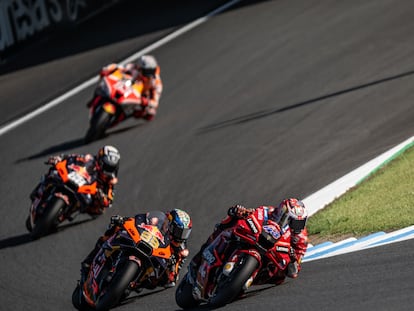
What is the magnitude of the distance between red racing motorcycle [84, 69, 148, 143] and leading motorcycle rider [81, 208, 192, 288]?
8325 millimetres

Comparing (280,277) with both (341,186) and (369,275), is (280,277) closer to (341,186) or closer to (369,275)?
(369,275)

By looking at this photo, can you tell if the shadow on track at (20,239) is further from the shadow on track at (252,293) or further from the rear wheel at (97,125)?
the shadow on track at (252,293)

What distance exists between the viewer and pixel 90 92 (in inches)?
936

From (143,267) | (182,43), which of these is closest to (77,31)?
(182,43)

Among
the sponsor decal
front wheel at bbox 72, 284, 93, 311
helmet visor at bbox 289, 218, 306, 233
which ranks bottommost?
front wheel at bbox 72, 284, 93, 311

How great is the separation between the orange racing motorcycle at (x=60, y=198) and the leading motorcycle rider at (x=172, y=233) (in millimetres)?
3579

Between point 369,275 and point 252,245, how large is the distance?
1.24m

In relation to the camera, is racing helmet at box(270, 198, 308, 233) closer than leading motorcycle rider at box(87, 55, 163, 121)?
Yes

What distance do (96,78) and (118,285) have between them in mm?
13874

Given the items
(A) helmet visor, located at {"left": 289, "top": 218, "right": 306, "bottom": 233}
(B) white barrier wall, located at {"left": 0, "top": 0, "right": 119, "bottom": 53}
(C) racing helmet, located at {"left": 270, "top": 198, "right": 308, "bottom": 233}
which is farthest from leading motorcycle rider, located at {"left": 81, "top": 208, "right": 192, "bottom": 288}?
(B) white barrier wall, located at {"left": 0, "top": 0, "right": 119, "bottom": 53}

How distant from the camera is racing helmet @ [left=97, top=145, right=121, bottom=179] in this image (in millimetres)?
15797

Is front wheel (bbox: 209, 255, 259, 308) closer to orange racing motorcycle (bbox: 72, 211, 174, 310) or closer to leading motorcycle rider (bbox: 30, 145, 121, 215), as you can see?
orange racing motorcycle (bbox: 72, 211, 174, 310)

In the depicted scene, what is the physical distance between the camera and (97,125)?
2016 centimetres

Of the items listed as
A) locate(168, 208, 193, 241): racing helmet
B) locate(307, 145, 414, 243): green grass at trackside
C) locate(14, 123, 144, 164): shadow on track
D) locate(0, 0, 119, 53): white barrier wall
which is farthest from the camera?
locate(0, 0, 119, 53): white barrier wall
